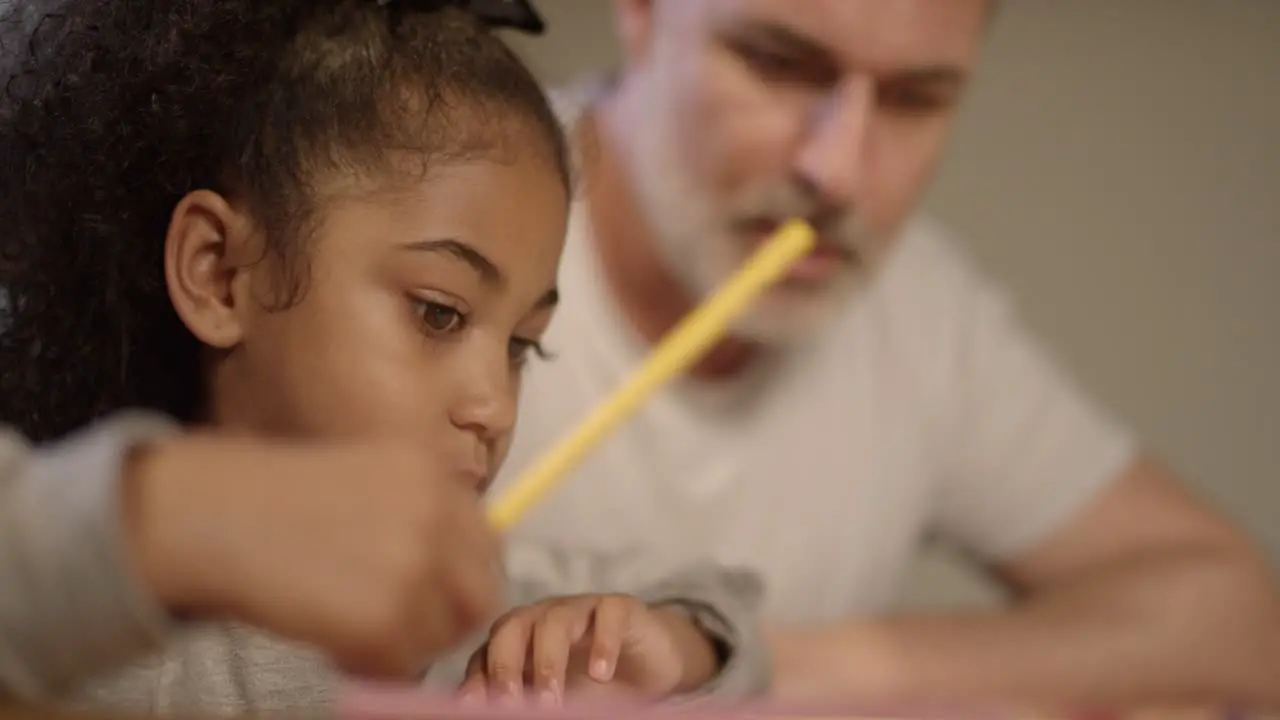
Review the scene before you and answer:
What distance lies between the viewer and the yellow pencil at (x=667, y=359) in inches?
14.0

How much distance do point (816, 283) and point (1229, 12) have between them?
20 cm

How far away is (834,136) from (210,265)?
228mm

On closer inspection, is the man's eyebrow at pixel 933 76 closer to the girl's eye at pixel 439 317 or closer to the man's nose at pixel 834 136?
the man's nose at pixel 834 136

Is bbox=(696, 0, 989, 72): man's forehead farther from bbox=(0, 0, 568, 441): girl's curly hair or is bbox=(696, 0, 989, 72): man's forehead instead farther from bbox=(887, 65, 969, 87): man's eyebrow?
bbox=(0, 0, 568, 441): girl's curly hair

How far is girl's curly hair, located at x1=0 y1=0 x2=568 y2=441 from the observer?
35cm

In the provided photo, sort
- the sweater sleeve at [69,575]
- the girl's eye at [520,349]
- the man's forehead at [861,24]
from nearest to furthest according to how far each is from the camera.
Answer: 1. the sweater sleeve at [69,575]
2. the girl's eye at [520,349]
3. the man's forehead at [861,24]

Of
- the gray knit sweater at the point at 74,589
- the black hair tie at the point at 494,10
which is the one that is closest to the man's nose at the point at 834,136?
the black hair tie at the point at 494,10

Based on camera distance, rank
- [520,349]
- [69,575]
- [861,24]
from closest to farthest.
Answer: [69,575], [520,349], [861,24]

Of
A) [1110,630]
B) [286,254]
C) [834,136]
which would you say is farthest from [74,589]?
[1110,630]

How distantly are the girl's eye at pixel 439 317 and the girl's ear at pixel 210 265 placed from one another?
5cm

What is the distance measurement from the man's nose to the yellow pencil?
0.06 ft

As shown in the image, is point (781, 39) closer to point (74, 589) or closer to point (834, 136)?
point (834, 136)

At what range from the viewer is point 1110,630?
0.54 m

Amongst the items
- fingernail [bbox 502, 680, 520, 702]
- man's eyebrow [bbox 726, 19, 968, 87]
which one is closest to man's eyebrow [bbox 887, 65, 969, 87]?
man's eyebrow [bbox 726, 19, 968, 87]
